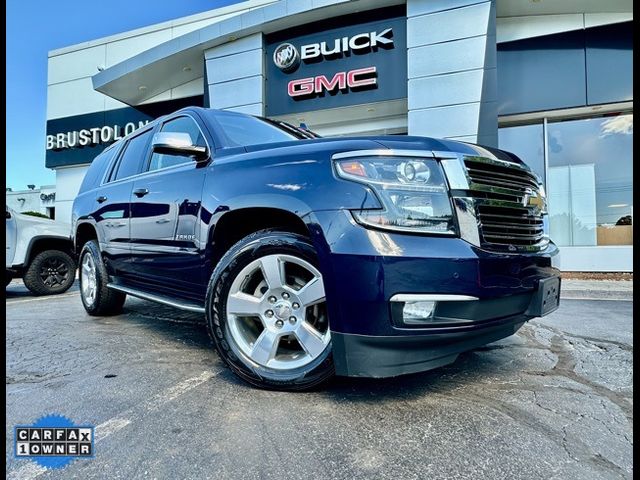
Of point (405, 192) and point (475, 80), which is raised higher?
point (475, 80)

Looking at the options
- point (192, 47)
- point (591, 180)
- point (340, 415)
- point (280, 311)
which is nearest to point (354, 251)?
point (280, 311)

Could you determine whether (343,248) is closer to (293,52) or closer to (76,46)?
(293,52)

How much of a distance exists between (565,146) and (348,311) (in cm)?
960

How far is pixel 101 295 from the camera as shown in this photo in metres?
4.38

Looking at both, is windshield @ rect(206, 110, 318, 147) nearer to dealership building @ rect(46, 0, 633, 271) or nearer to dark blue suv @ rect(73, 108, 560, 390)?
dark blue suv @ rect(73, 108, 560, 390)

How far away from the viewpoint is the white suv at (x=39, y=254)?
248 inches

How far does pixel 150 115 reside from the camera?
554 inches

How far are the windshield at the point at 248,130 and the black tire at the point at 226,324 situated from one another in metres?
0.90

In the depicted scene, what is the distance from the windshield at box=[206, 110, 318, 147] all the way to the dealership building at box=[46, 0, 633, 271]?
6.21m

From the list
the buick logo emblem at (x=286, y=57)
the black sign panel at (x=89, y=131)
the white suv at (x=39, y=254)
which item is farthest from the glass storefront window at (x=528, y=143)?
the black sign panel at (x=89, y=131)

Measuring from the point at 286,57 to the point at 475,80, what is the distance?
4559 mm

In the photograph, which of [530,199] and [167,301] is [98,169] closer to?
[167,301]

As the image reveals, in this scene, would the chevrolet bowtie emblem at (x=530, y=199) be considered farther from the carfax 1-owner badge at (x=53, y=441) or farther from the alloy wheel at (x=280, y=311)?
the carfax 1-owner badge at (x=53, y=441)

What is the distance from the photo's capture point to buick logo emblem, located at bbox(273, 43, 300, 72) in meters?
10.0
